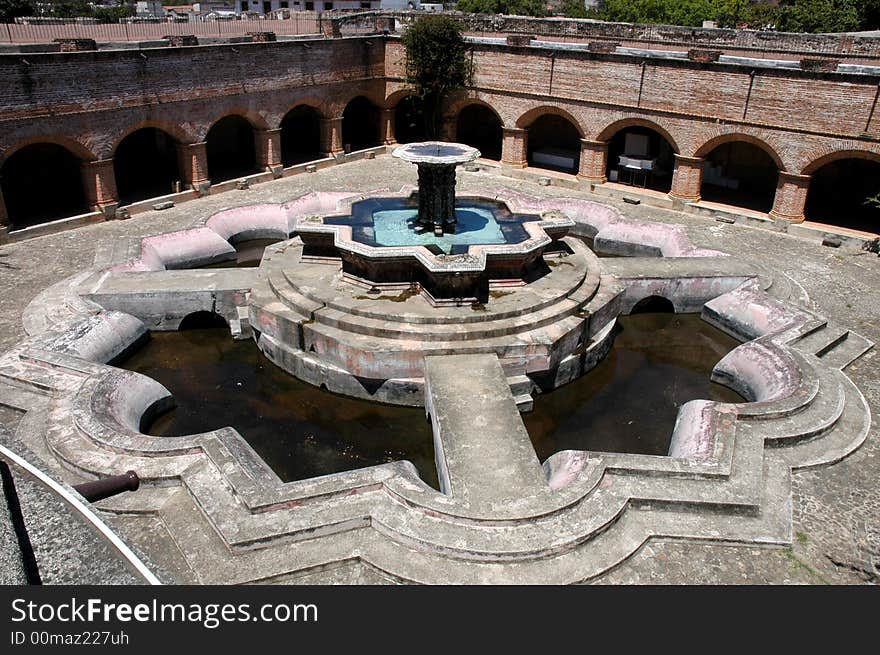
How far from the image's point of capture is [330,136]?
25.0m

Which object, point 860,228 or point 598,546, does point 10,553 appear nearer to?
point 598,546

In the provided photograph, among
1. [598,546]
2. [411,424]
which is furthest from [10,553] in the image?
[411,424]

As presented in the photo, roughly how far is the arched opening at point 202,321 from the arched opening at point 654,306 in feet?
28.4

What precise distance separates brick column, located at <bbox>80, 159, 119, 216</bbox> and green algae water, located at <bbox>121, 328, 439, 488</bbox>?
7198 millimetres

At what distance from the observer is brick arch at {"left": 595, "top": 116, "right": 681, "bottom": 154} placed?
2088 centimetres

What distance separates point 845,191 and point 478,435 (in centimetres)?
1849

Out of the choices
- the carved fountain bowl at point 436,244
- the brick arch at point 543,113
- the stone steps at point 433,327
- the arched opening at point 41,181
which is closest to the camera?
the stone steps at point 433,327

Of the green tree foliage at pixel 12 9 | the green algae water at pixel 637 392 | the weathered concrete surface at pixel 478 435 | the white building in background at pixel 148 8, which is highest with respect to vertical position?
the white building in background at pixel 148 8

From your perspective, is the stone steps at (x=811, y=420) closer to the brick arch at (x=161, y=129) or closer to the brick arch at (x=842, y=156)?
the brick arch at (x=842, y=156)

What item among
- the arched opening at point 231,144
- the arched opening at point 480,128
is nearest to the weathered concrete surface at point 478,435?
the arched opening at point 231,144

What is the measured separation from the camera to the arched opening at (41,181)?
20.3m

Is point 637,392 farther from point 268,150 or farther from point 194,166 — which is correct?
point 268,150

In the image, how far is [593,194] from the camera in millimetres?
22266

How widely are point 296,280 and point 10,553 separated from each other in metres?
9.99
